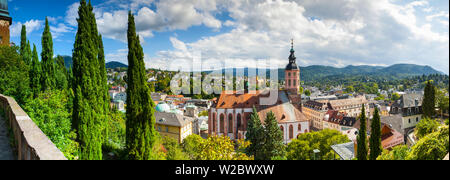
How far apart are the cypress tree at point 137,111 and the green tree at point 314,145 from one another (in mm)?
19733

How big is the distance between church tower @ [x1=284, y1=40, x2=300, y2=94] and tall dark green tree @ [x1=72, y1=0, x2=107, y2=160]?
31.6m

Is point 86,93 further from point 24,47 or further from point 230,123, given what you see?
point 230,123

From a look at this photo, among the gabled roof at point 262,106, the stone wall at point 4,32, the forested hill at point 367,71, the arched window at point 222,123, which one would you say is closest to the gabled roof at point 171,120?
the arched window at point 222,123

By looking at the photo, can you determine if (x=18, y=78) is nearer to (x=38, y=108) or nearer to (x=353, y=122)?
(x=38, y=108)

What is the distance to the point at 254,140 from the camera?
1049 inches

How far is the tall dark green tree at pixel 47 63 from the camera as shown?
52.5ft

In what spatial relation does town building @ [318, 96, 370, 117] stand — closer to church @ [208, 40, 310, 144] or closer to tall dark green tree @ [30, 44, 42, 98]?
church @ [208, 40, 310, 144]

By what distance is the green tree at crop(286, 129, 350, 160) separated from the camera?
26.1 m

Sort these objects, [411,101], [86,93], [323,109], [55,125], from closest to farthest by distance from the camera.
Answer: [55,125] < [86,93] < [411,101] < [323,109]

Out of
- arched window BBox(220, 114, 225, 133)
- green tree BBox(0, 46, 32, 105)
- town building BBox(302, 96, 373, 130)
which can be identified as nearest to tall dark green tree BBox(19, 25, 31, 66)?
green tree BBox(0, 46, 32, 105)

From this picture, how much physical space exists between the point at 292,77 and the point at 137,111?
32.2 metres

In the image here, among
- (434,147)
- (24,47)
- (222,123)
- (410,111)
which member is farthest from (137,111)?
(410,111)

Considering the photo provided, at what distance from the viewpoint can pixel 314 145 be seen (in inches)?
1056
